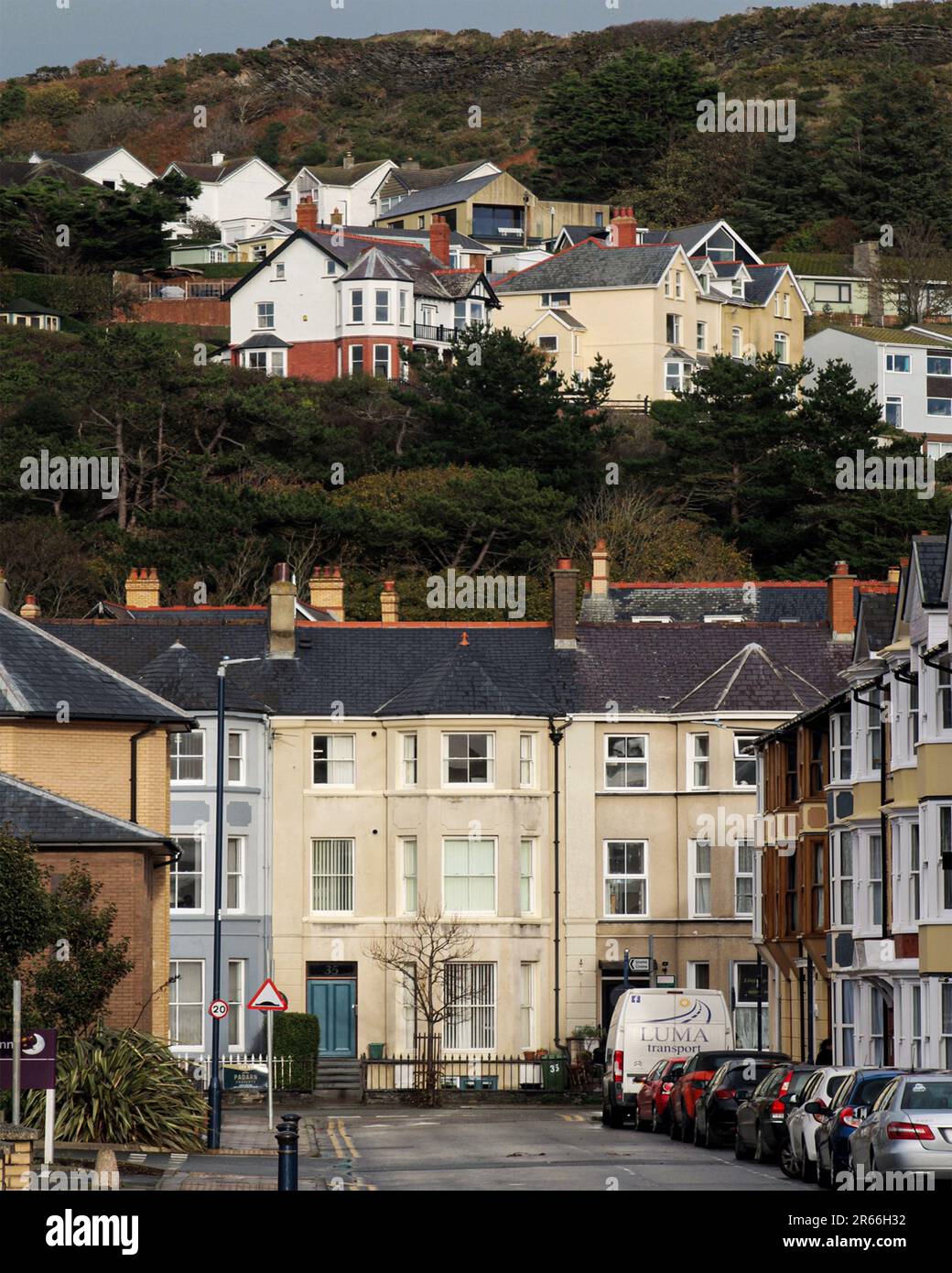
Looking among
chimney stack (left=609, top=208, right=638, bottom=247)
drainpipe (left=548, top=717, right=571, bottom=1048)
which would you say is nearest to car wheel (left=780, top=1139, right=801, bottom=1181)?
drainpipe (left=548, top=717, right=571, bottom=1048)

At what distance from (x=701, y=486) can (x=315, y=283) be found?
2943 centimetres

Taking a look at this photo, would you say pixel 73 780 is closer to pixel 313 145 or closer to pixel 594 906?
pixel 594 906

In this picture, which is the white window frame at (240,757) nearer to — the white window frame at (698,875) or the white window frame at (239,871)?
the white window frame at (239,871)

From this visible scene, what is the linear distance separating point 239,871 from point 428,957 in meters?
5.07

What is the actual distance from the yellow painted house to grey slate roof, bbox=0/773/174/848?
73.7m

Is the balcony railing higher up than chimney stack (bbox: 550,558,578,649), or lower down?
higher up

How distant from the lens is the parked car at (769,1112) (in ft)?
106

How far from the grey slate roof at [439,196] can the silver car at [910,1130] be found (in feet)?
418

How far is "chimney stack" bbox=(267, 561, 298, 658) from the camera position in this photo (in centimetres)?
6291

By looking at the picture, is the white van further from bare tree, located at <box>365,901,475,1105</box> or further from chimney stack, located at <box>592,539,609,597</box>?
chimney stack, located at <box>592,539,609,597</box>

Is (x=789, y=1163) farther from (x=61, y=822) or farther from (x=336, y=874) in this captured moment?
(x=336, y=874)

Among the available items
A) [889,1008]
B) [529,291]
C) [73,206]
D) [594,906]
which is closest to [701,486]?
[529,291]

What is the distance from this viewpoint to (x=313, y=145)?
622ft

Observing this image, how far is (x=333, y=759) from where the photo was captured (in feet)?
204
